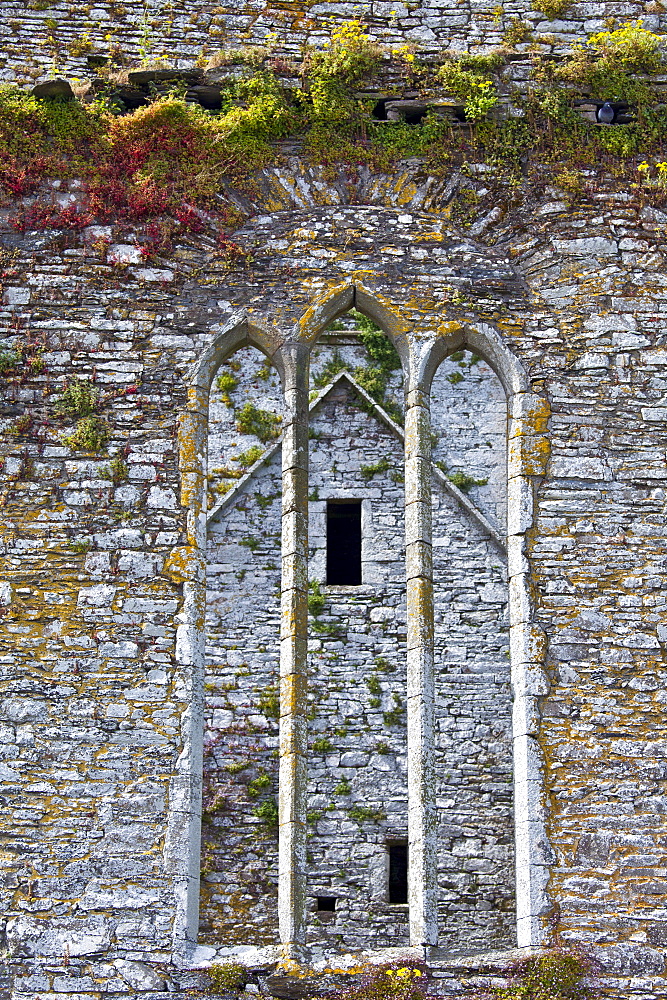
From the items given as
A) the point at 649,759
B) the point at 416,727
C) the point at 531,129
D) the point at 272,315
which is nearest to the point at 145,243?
the point at 272,315

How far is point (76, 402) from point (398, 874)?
5163 millimetres

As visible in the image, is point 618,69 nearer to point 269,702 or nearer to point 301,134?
point 301,134

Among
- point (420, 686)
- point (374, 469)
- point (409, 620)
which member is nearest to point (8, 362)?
point (409, 620)

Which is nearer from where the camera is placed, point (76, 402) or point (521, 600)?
point (521, 600)

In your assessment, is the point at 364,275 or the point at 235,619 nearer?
the point at 364,275

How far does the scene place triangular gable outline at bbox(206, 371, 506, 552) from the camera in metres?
14.8

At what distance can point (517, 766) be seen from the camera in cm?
1029

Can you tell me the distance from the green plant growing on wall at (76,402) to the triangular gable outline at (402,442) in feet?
12.2

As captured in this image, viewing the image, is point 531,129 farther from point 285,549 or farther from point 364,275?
point 285,549

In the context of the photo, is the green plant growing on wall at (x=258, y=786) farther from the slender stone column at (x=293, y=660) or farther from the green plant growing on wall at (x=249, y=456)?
the slender stone column at (x=293, y=660)

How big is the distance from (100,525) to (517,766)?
9.68 ft

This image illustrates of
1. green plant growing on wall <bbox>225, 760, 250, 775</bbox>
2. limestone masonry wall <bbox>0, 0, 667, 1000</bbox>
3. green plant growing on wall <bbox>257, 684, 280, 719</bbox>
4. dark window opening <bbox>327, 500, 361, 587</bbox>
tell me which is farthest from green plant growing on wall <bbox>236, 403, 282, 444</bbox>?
limestone masonry wall <bbox>0, 0, 667, 1000</bbox>

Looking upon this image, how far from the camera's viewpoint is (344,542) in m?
15.0

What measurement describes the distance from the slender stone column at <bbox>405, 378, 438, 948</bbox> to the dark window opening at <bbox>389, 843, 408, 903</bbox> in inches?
154
